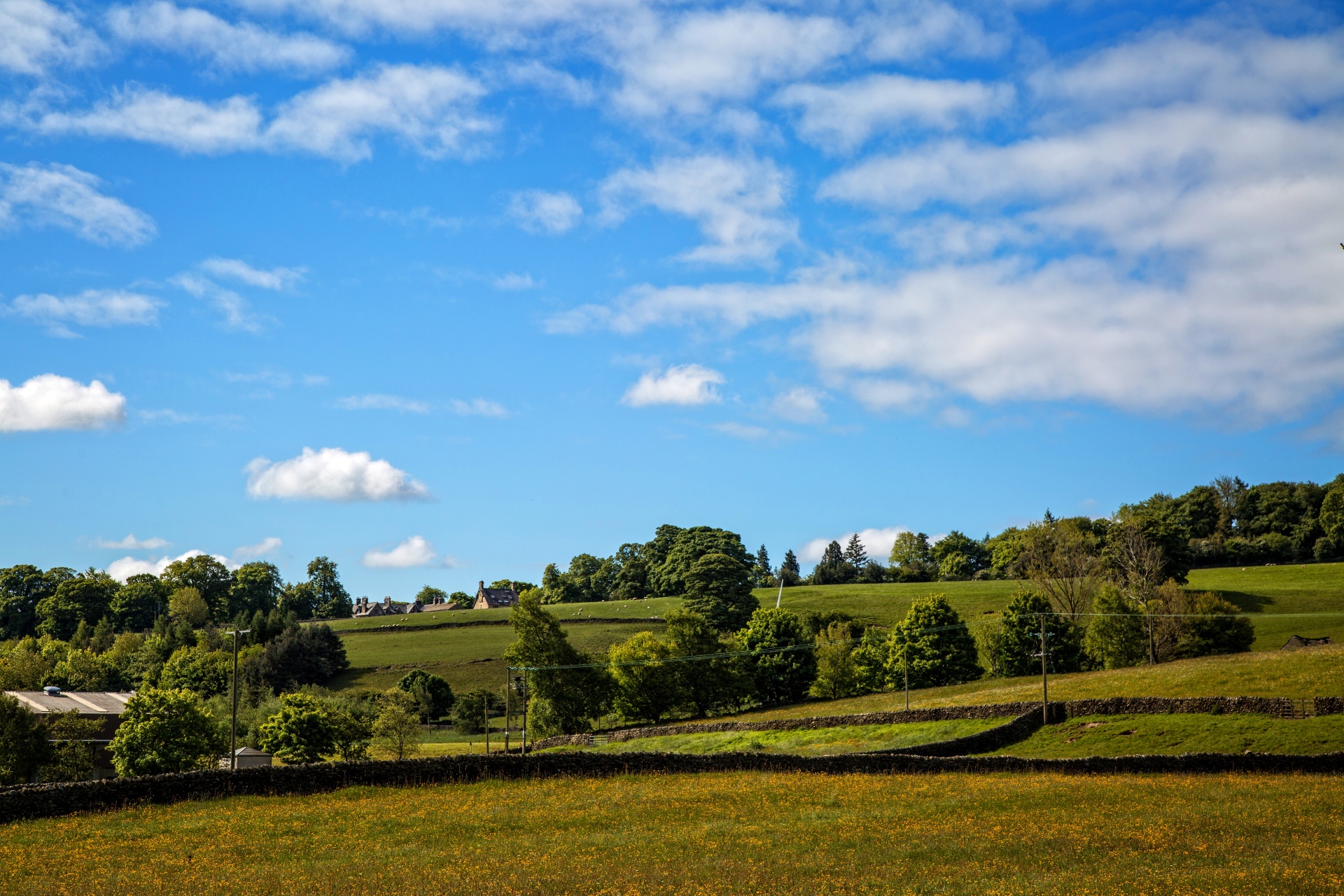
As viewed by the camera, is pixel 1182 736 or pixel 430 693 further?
pixel 430 693

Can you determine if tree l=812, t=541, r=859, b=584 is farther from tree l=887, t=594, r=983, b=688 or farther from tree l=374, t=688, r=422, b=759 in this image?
tree l=374, t=688, r=422, b=759

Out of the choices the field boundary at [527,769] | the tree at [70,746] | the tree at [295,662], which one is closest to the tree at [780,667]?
the field boundary at [527,769]

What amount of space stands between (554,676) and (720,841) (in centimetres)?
5453

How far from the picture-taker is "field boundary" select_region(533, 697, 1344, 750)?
48625mm

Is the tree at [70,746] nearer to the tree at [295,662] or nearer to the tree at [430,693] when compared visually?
the tree at [430,693]

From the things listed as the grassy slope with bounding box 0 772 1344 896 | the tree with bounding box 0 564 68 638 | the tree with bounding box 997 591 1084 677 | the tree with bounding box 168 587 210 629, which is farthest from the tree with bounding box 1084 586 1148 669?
the tree with bounding box 0 564 68 638

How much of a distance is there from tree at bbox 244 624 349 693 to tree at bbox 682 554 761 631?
143ft

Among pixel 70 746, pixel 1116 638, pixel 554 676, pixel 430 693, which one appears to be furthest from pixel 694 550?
pixel 70 746

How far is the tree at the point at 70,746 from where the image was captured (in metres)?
59.1

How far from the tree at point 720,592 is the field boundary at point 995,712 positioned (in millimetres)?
28353

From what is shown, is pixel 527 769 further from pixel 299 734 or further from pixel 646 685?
pixel 646 685

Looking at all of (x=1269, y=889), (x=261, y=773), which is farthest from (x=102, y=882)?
(x=1269, y=889)

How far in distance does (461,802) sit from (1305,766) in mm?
30642

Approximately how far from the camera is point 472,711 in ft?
303
